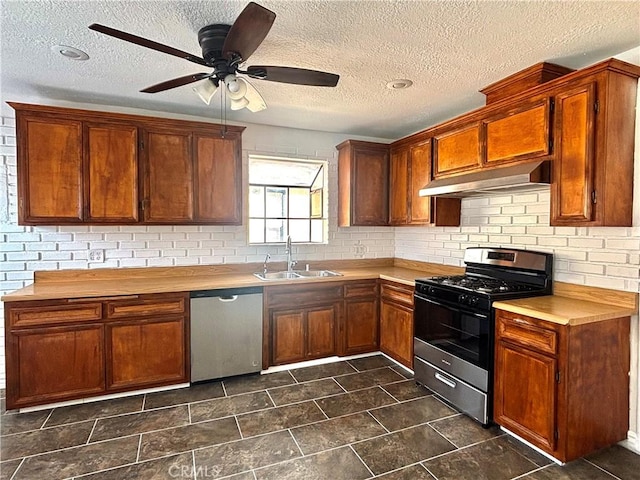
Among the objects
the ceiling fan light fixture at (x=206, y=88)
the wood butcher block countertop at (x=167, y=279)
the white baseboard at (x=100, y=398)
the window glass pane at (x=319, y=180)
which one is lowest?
the white baseboard at (x=100, y=398)

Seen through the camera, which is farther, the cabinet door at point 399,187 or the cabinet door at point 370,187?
the cabinet door at point 370,187

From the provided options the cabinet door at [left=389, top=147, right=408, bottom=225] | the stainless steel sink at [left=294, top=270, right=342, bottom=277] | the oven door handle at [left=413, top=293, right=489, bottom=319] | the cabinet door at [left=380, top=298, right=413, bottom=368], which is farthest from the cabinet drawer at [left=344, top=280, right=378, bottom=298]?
the cabinet door at [left=389, top=147, right=408, bottom=225]

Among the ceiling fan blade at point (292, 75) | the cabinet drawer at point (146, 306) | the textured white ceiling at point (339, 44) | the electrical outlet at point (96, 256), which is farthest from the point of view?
the electrical outlet at point (96, 256)

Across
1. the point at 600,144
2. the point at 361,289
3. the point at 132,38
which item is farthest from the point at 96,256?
the point at 600,144

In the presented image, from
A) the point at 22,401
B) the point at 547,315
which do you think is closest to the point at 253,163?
the point at 22,401

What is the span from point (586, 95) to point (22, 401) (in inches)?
174

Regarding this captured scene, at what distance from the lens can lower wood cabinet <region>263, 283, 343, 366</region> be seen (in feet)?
11.3

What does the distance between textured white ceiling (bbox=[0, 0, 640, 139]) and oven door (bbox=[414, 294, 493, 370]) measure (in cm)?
176

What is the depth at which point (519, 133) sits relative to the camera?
257 centimetres

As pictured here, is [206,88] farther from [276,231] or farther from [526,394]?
[526,394]

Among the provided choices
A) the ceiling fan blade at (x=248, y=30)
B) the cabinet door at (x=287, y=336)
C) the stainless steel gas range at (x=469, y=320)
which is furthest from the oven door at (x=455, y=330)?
the ceiling fan blade at (x=248, y=30)

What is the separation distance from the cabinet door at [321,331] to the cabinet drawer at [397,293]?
0.54m

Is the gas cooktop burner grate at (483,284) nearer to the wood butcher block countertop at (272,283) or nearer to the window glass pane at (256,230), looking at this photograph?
the wood butcher block countertop at (272,283)

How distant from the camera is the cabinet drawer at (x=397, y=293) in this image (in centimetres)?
342
